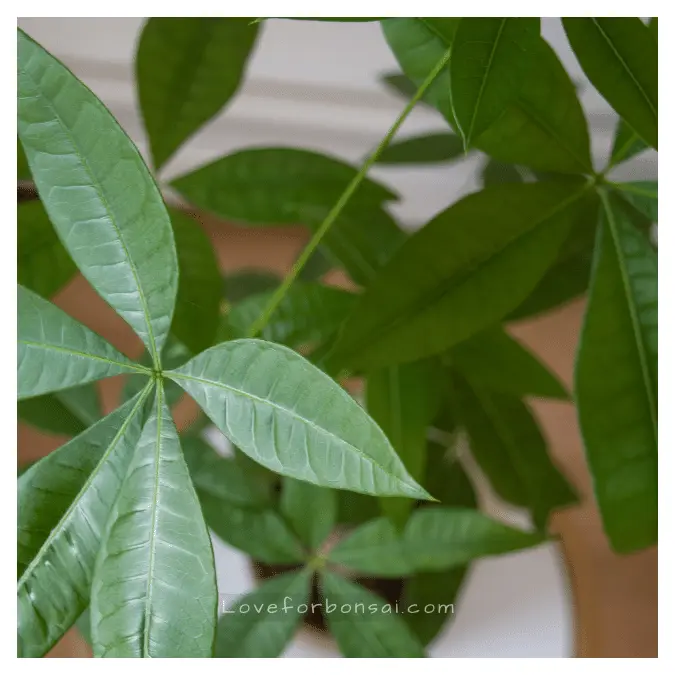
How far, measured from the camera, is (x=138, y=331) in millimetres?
288

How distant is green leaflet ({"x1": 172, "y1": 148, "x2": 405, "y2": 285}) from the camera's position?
1.44 ft

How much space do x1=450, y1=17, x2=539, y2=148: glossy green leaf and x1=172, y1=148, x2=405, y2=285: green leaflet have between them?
17 centimetres

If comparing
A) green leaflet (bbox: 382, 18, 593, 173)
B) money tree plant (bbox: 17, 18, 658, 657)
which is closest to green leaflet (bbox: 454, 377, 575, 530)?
money tree plant (bbox: 17, 18, 658, 657)

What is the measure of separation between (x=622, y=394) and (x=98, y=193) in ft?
0.95

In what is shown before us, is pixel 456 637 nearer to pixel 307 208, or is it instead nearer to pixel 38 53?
pixel 307 208

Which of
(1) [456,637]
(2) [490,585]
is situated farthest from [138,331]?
(2) [490,585]

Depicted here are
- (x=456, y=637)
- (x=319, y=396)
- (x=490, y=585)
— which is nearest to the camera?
(x=319, y=396)

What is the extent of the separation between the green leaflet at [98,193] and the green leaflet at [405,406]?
0.53 feet

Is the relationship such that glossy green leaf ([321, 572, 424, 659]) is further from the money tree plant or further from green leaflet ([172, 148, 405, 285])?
green leaflet ([172, 148, 405, 285])

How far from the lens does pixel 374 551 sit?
0.46 meters

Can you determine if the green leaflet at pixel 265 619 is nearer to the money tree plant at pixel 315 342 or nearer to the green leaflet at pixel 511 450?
the money tree plant at pixel 315 342

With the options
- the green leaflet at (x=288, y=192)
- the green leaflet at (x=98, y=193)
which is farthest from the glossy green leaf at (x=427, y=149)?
the green leaflet at (x=98, y=193)
